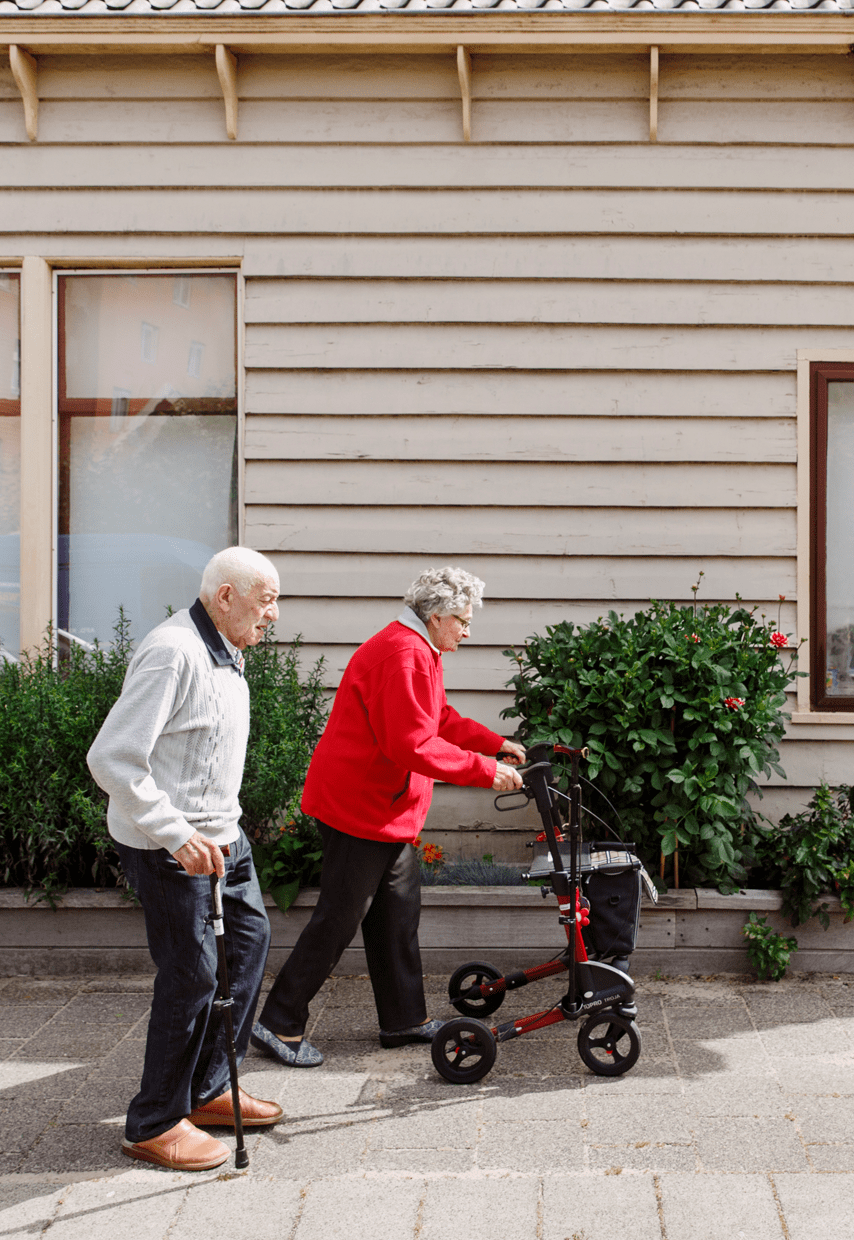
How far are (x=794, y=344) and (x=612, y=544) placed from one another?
142 centimetres

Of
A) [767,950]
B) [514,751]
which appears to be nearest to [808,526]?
[767,950]

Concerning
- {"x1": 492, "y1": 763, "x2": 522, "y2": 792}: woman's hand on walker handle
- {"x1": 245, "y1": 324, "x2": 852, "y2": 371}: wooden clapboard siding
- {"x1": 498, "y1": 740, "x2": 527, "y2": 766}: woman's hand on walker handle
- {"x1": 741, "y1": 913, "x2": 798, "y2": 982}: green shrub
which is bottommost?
{"x1": 741, "y1": 913, "x2": 798, "y2": 982}: green shrub

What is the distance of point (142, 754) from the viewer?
2.99 m

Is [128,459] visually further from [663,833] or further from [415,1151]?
[415,1151]

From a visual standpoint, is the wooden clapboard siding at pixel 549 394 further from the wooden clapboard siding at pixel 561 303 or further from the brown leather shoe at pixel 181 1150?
the brown leather shoe at pixel 181 1150

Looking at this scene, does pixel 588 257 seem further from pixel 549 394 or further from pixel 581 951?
pixel 581 951

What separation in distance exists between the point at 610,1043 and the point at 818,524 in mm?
3082

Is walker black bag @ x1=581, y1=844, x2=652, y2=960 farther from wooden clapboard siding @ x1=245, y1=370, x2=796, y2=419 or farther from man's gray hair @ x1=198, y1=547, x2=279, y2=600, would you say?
wooden clapboard siding @ x1=245, y1=370, x2=796, y2=419

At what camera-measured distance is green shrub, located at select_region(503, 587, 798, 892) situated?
15.8 ft

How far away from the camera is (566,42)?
17.9 ft

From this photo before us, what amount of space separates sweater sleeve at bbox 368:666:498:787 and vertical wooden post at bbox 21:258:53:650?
2.87 m

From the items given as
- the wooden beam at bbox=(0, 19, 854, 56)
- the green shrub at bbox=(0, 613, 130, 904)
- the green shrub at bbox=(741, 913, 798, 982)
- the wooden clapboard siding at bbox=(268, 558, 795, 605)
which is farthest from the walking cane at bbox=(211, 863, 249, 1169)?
the wooden beam at bbox=(0, 19, 854, 56)

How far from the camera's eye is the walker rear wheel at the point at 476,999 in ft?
14.1

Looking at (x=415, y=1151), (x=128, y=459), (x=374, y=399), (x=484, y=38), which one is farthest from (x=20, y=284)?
(x=415, y=1151)
